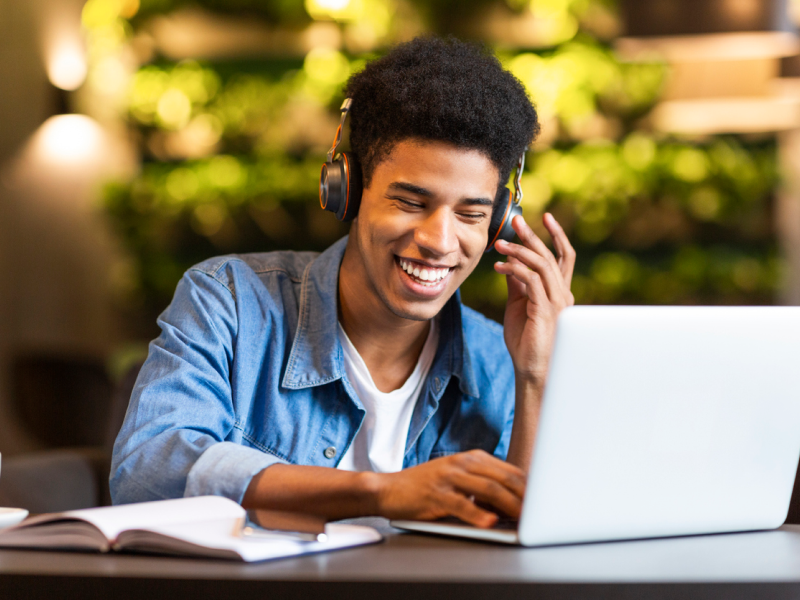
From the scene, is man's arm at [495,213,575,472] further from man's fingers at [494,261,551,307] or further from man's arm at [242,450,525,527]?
man's arm at [242,450,525,527]

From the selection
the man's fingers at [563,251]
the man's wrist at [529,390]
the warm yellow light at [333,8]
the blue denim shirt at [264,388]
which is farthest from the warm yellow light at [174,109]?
the man's wrist at [529,390]

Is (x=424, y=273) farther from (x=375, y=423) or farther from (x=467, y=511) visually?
(x=467, y=511)

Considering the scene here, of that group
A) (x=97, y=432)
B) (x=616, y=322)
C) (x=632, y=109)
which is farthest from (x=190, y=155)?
(x=616, y=322)

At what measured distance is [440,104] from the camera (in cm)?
126

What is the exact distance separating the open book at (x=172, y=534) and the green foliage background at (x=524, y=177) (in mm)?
2823

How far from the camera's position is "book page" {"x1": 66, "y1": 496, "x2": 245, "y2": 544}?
774 millimetres

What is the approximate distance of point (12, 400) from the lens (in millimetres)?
3674

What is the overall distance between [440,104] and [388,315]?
0.38m

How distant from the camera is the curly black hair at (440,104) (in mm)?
1270

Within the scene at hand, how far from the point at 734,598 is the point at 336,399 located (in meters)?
0.81

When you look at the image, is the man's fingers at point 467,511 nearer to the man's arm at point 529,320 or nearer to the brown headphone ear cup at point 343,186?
the man's arm at point 529,320

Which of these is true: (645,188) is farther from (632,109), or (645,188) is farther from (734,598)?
(734,598)

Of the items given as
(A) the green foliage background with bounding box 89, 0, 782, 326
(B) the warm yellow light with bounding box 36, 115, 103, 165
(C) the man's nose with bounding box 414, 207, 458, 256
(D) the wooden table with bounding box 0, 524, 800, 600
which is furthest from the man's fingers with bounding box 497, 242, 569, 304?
(B) the warm yellow light with bounding box 36, 115, 103, 165

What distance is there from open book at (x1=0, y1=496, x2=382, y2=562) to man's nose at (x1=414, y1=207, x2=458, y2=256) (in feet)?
1.79
